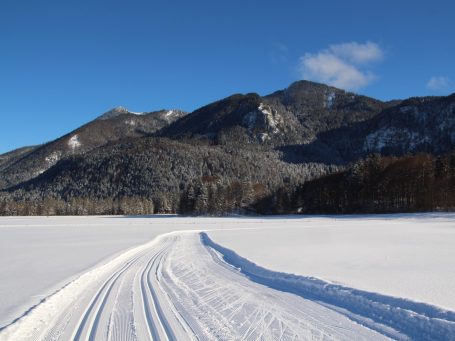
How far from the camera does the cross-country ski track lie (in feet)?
19.8

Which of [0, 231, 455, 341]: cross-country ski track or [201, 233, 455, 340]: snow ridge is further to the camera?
[0, 231, 455, 341]: cross-country ski track

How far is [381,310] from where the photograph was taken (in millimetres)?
6898

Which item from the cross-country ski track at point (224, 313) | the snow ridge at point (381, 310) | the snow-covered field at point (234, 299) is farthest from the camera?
the snow-covered field at point (234, 299)

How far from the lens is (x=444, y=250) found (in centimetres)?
1644

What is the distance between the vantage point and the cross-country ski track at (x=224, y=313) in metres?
6.05

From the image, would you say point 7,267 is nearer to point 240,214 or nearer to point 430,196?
point 430,196

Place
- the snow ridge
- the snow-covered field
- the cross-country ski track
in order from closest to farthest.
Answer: the snow ridge, the cross-country ski track, the snow-covered field

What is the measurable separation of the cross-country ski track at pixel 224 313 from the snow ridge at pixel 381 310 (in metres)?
0.01

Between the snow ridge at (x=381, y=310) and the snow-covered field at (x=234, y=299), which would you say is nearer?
the snow ridge at (x=381, y=310)

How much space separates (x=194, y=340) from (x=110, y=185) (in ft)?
607

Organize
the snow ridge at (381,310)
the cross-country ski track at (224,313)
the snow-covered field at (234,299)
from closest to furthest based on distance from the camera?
1. the snow ridge at (381,310)
2. the cross-country ski track at (224,313)
3. the snow-covered field at (234,299)

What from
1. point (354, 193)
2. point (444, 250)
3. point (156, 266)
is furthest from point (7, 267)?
point (354, 193)

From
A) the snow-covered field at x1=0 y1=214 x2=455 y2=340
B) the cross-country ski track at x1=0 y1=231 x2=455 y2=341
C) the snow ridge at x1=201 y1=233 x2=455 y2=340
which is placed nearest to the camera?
the snow ridge at x1=201 y1=233 x2=455 y2=340

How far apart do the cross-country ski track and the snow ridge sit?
1 cm
